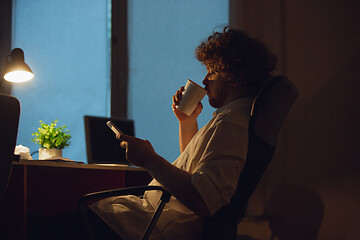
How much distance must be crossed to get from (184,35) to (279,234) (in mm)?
1647

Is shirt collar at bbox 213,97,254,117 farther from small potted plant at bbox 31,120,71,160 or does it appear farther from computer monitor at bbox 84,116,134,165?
computer monitor at bbox 84,116,134,165

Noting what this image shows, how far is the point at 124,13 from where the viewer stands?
10.1ft

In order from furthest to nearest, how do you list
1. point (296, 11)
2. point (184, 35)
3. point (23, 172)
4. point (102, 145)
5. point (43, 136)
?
point (184, 35) → point (296, 11) → point (102, 145) → point (43, 136) → point (23, 172)

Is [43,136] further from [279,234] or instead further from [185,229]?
[279,234]

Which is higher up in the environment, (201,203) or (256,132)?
(256,132)

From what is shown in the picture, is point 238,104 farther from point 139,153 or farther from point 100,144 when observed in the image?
point 100,144

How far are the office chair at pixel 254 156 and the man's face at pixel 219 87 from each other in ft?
0.66

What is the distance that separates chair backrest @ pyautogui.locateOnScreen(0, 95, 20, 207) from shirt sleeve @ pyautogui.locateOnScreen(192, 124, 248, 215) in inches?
19.3

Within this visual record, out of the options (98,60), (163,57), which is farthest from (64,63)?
(163,57)

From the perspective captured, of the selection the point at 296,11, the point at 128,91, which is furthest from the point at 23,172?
the point at 296,11

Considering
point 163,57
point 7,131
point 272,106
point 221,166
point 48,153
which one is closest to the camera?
point 7,131

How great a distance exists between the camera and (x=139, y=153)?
113 cm

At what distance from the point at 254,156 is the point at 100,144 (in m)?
1.43

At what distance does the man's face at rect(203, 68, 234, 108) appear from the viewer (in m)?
1.34
